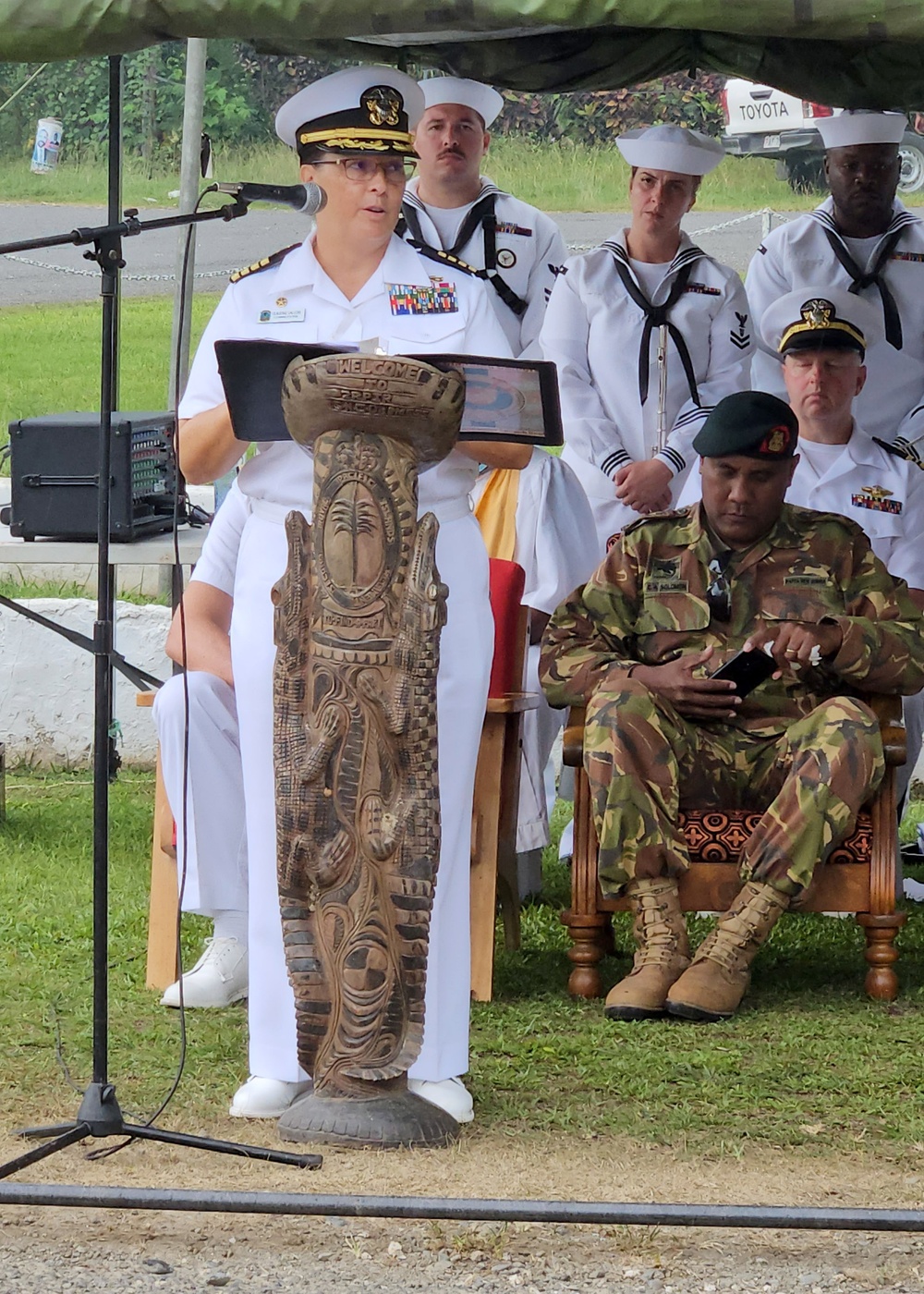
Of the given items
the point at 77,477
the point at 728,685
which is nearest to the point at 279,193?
the point at 728,685

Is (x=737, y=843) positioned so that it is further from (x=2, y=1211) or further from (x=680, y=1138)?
(x=2, y=1211)

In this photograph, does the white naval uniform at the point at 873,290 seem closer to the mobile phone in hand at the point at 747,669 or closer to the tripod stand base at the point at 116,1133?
the mobile phone in hand at the point at 747,669

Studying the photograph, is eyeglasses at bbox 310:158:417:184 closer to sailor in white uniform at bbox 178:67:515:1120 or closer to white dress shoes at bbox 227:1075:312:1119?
sailor in white uniform at bbox 178:67:515:1120

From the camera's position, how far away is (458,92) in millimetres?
5801

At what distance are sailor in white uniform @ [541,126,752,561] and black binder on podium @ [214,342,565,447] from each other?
2.43m

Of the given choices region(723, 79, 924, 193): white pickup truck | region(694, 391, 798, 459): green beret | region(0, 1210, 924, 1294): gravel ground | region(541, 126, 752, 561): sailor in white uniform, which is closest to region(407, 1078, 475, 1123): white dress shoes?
region(0, 1210, 924, 1294): gravel ground

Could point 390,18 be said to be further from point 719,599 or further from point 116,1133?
point 719,599

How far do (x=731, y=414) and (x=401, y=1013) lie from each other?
6.33 feet

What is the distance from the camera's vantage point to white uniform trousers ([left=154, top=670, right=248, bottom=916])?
4.54 metres

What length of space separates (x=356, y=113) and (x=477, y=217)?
7.99 ft

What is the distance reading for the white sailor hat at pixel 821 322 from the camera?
5.55m

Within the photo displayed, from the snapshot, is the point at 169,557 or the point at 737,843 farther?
the point at 169,557

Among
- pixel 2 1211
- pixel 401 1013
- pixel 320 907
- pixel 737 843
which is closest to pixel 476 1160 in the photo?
pixel 401 1013

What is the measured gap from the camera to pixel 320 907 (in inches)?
139
